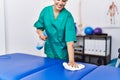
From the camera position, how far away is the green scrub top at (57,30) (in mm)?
1394

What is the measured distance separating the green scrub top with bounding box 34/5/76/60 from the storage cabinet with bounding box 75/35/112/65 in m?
1.34

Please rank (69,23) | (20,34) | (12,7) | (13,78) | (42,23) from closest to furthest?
1. (13,78)
2. (69,23)
3. (42,23)
4. (12,7)
5. (20,34)

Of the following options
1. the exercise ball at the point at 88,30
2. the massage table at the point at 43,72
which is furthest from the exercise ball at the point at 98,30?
the massage table at the point at 43,72

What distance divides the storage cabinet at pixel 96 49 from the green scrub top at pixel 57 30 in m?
1.34

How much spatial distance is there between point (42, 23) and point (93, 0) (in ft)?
5.47

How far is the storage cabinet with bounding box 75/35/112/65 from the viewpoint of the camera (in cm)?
271

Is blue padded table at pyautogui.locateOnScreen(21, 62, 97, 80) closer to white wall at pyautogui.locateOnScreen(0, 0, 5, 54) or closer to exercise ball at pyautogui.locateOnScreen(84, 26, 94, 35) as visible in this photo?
white wall at pyautogui.locateOnScreen(0, 0, 5, 54)

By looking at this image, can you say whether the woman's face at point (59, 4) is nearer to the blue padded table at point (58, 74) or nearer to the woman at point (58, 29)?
the woman at point (58, 29)

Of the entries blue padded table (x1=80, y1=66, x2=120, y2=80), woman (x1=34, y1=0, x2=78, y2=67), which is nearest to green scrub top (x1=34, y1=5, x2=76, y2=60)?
woman (x1=34, y1=0, x2=78, y2=67)

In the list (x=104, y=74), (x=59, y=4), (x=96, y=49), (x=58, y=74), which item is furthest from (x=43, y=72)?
(x=96, y=49)

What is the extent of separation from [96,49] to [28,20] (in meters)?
1.40

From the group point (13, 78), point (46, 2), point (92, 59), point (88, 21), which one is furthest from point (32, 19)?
point (13, 78)

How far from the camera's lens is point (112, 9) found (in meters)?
2.78

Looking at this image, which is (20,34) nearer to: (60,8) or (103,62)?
(103,62)
